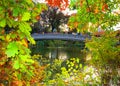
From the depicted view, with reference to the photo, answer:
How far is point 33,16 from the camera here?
3482mm

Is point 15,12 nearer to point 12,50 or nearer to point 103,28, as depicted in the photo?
point 12,50

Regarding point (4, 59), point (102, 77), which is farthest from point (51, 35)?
point (4, 59)

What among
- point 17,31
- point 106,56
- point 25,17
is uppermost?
point 25,17

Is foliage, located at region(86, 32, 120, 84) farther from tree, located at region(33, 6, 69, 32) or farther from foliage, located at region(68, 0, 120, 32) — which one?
tree, located at region(33, 6, 69, 32)

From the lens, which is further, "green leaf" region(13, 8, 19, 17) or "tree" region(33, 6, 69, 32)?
"tree" region(33, 6, 69, 32)

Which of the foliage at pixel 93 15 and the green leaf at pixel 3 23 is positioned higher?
the green leaf at pixel 3 23

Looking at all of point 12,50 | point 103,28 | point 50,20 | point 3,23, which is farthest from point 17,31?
point 50,20

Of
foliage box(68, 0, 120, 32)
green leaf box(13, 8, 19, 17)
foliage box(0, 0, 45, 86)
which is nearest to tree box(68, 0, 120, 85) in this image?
foliage box(68, 0, 120, 32)

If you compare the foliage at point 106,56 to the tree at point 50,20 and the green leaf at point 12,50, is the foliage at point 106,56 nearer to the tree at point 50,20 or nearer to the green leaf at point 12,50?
the green leaf at point 12,50

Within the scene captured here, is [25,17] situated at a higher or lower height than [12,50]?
higher

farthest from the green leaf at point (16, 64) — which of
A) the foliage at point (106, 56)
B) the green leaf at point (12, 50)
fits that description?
the foliage at point (106, 56)

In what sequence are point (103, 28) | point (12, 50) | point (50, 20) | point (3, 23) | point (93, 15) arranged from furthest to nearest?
point (50, 20)
point (103, 28)
point (93, 15)
point (3, 23)
point (12, 50)

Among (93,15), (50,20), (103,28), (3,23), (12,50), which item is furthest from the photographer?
(50,20)

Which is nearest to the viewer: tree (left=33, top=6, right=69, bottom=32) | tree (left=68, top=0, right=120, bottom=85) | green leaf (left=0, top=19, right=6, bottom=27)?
green leaf (left=0, top=19, right=6, bottom=27)
